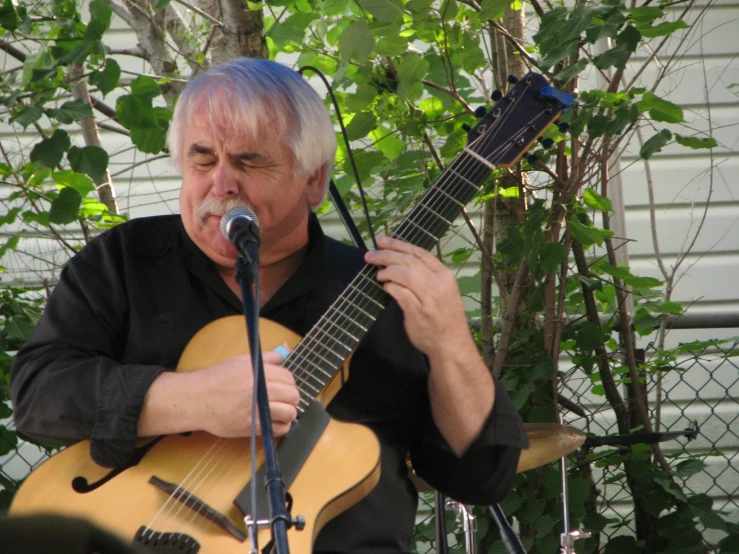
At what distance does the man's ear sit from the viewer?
220cm

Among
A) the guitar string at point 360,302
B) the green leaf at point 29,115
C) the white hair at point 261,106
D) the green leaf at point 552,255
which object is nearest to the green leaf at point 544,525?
the green leaf at point 552,255

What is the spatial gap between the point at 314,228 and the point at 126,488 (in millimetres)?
814

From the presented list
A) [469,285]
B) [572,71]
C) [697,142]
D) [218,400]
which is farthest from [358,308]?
[469,285]

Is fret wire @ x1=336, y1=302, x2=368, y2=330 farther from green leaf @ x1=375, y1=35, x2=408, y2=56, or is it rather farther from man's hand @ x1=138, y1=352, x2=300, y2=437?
green leaf @ x1=375, y1=35, x2=408, y2=56

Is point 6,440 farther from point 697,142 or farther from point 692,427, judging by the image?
point 692,427

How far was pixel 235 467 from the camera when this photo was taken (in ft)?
5.61

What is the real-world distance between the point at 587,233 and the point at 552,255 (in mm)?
150

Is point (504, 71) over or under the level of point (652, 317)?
over

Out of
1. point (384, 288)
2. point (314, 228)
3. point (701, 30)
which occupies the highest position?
point (701, 30)

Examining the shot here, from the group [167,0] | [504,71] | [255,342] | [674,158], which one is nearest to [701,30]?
[674,158]

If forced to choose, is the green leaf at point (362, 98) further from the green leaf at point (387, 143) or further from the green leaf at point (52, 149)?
the green leaf at point (52, 149)

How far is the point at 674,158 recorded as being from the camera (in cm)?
464

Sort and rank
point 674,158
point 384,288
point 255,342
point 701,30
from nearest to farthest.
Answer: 1. point 255,342
2. point 384,288
3. point 701,30
4. point 674,158

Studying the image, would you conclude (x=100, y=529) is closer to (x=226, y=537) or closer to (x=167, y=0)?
(x=226, y=537)
